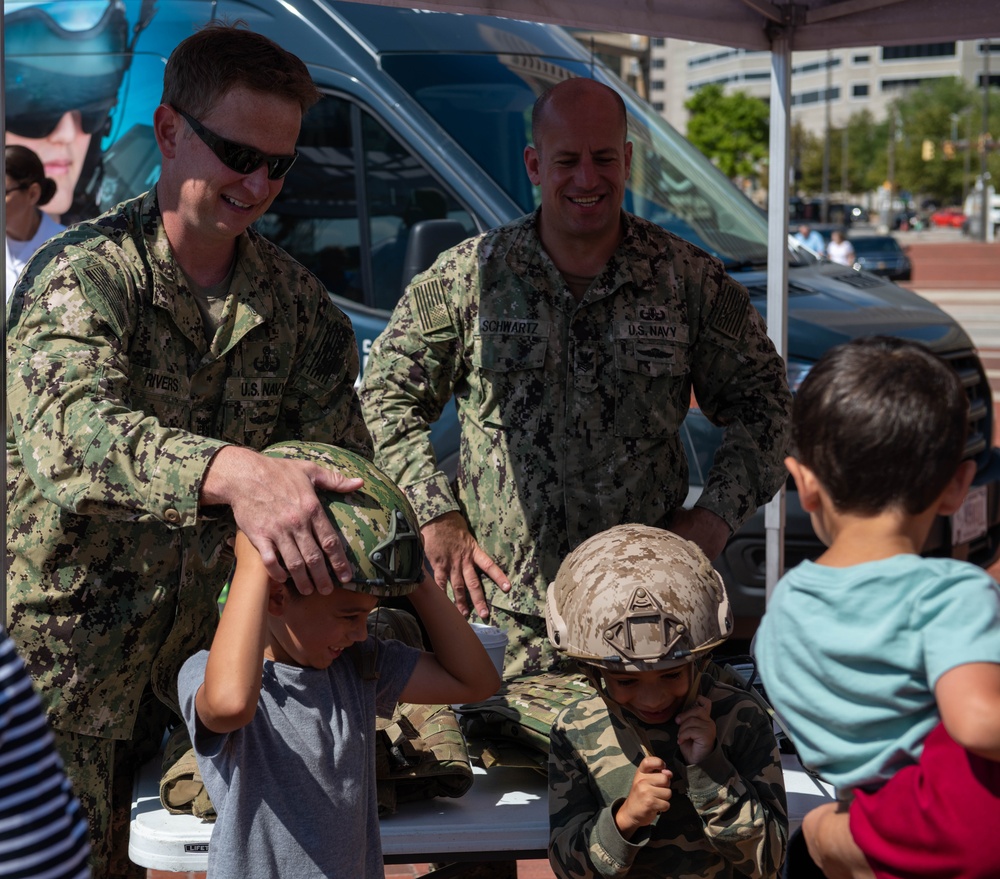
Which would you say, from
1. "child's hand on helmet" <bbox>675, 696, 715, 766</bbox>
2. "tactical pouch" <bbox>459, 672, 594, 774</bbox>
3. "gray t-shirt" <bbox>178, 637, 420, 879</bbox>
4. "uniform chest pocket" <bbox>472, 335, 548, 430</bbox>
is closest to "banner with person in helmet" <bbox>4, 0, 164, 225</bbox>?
"uniform chest pocket" <bbox>472, 335, 548, 430</bbox>

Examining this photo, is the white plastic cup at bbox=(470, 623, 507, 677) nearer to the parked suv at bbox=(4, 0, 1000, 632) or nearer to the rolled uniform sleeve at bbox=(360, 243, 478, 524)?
the rolled uniform sleeve at bbox=(360, 243, 478, 524)

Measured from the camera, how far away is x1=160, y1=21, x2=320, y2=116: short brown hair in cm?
251

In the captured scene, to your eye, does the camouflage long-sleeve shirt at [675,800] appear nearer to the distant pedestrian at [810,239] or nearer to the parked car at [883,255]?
the distant pedestrian at [810,239]

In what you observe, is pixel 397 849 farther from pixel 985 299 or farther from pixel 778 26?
pixel 985 299

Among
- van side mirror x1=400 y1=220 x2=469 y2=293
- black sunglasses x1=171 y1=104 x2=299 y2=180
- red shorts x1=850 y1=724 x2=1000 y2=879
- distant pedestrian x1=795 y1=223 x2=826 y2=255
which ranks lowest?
distant pedestrian x1=795 y1=223 x2=826 y2=255

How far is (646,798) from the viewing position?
6.97 ft

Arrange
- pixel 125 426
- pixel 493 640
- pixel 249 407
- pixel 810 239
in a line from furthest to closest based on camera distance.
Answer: pixel 810 239 → pixel 493 640 → pixel 249 407 → pixel 125 426

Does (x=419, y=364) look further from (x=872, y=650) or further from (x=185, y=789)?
(x=872, y=650)

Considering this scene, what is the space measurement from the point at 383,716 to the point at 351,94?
3.31 m

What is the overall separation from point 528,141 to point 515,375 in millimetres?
2412

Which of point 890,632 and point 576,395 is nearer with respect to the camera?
point 890,632

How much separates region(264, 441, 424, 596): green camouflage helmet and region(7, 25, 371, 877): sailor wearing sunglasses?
0.26m

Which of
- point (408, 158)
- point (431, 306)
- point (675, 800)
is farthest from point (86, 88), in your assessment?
point (675, 800)

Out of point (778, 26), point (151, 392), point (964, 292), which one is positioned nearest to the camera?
point (151, 392)
